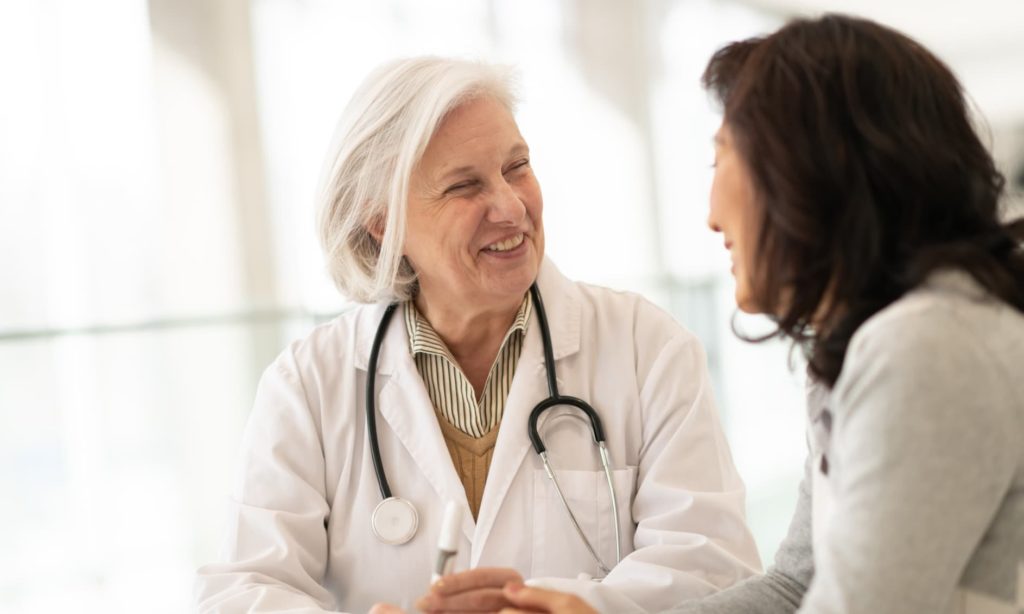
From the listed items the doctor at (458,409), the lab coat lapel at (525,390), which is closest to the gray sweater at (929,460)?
the doctor at (458,409)

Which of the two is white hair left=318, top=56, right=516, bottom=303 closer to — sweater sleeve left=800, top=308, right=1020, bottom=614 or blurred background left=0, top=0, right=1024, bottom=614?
blurred background left=0, top=0, right=1024, bottom=614

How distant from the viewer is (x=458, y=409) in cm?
168

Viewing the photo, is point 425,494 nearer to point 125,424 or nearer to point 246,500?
point 246,500

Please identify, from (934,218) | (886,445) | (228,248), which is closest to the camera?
Answer: (886,445)

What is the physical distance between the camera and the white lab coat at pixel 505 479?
1499 millimetres

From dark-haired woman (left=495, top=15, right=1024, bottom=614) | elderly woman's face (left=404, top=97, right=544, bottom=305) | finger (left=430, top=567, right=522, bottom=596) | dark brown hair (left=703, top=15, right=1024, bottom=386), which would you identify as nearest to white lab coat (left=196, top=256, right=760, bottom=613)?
elderly woman's face (left=404, top=97, right=544, bottom=305)

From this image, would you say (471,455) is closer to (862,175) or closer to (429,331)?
(429,331)

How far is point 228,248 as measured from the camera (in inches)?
113

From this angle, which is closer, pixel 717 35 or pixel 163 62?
pixel 163 62

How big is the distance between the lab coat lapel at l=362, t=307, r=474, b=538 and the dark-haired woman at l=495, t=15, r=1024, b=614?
0.67 metres

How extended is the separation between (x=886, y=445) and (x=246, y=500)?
3.49ft

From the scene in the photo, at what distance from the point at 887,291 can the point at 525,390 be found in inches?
30.1

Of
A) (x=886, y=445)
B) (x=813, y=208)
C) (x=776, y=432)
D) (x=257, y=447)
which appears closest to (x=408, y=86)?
(x=257, y=447)

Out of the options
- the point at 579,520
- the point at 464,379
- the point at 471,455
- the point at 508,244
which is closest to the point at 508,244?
the point at 508,244
